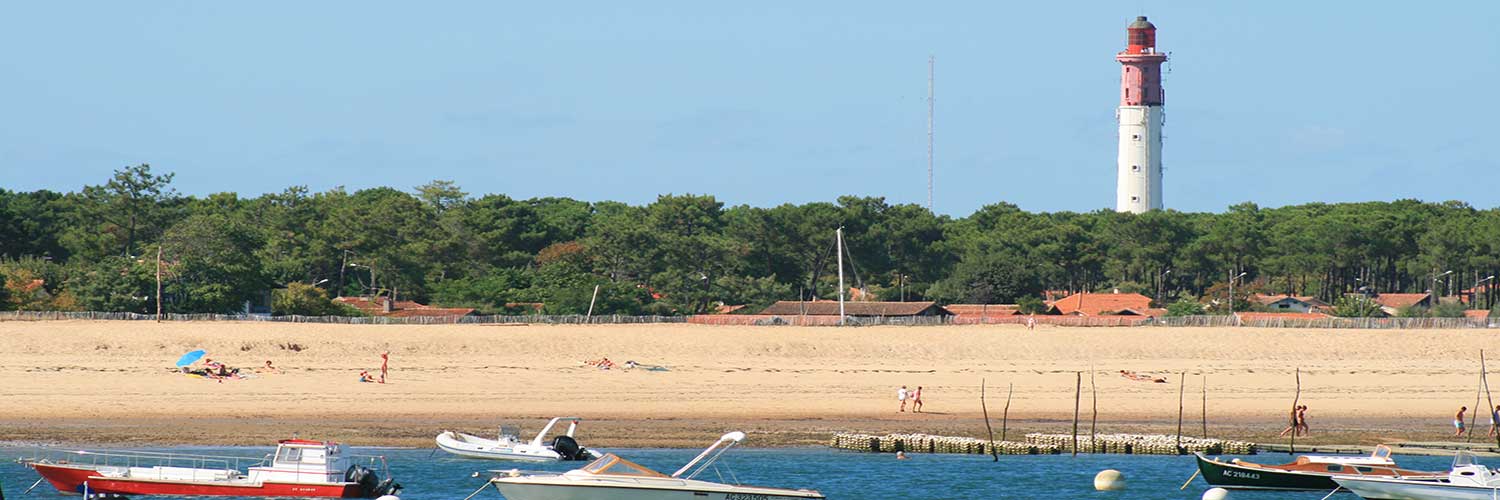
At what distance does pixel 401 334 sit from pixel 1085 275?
197ft

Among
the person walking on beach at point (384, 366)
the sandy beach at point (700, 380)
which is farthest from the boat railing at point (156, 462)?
the person walking on beach at point (384, 366)

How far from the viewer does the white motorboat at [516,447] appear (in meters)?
42.0

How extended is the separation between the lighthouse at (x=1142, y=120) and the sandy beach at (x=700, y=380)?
195 feet

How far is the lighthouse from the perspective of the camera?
5113 inches

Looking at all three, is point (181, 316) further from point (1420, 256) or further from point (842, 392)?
point (1420, 256)

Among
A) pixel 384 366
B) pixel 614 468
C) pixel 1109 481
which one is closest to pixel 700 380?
pixel 384 366

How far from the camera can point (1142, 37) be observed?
13050cm

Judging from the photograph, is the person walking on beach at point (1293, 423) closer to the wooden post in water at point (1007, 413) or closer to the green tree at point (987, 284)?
the wooden post in water at point (1007, 413)

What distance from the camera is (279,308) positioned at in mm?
82062

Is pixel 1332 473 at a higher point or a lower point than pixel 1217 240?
lower

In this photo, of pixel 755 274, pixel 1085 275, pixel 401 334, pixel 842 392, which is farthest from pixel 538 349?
pixel 1085 275

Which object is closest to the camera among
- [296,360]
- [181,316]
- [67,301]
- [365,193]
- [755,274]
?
[296,360]

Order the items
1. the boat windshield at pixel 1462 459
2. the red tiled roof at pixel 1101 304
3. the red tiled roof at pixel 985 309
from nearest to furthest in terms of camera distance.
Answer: the boat windshield at pixel 1462 459
the red tiled roof at pixel 985 309
the red tiled roof at pixel 1101 304

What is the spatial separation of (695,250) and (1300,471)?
65.2 meters
